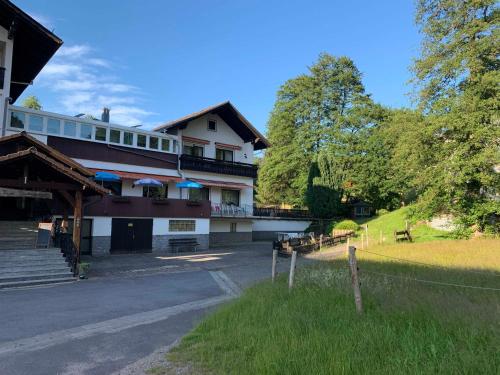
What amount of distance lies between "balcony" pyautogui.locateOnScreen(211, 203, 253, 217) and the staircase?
15316 mm

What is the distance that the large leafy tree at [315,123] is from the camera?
4097 centimetres

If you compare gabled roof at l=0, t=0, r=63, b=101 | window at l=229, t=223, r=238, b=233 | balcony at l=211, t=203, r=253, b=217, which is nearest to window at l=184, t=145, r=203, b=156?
balcony at l=211, t=203, r=253, b=217

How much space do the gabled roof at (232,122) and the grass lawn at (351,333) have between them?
2278cm

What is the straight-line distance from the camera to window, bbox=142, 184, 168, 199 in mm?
27484

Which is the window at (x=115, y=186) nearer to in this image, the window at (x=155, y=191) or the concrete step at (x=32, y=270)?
the window at (x=155, y=191)

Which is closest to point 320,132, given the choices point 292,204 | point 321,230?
point 292,204

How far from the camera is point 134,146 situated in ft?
88.0

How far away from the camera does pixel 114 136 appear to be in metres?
25.8

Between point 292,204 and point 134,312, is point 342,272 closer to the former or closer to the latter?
point 134,312

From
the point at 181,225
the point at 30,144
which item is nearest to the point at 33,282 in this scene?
the point at 30,144

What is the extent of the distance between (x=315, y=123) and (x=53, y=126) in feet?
90.4

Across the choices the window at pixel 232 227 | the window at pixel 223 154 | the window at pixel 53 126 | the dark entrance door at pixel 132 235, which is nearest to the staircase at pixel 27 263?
the dark entrance door at pixel 132 235

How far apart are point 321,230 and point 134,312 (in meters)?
26.6

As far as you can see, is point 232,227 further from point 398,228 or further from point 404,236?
point 404,236
